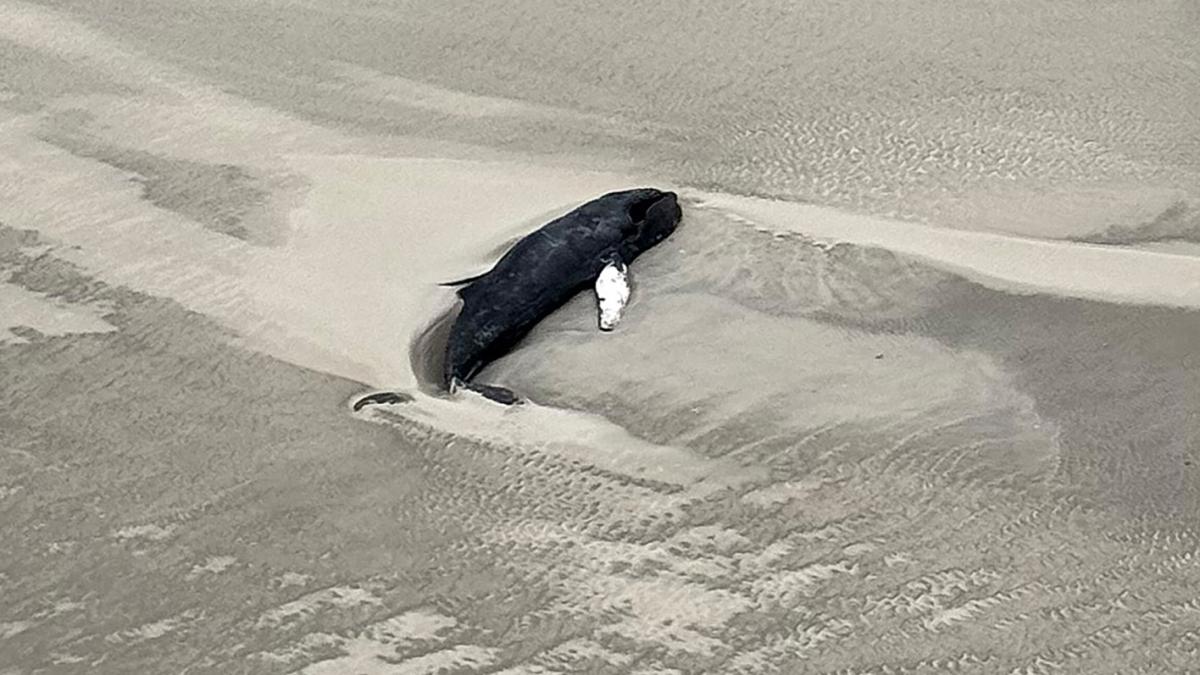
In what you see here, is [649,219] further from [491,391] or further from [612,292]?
[491,391]

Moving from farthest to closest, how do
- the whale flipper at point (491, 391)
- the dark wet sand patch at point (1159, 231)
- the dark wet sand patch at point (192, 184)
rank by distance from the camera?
the dark wet sand patch at point (192, 184)
the dark wet sand patch at point (1159, 231)
the whale flipper at point (491, 391)

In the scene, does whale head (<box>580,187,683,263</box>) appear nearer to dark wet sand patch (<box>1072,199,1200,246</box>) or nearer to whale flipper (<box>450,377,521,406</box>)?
whale flipper (<box>450,377,521,406</box>)

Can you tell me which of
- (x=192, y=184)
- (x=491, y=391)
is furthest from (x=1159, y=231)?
(x=192, y=184)

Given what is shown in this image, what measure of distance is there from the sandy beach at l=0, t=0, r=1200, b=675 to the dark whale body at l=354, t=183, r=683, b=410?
6 cm

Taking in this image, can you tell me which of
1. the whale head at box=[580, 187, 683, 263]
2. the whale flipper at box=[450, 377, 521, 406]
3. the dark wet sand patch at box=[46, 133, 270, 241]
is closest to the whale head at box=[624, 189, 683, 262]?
the whale head at box=[580, 187, 683, 263]

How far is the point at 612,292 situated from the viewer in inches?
147

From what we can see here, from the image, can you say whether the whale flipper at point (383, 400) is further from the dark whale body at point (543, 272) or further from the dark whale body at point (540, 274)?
the dark whale body at point (543, 272)

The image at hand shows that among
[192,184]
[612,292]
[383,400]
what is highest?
[192,184]

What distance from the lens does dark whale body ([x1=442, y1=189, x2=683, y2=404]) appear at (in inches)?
139

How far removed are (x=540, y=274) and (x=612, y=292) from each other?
0.19m

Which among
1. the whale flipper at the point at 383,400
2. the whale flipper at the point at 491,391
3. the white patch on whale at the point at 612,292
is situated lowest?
the whale flipper at the point at 383,400

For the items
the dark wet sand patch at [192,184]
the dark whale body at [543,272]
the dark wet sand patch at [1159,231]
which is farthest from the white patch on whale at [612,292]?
the dark wet sand patch at [1159,231]

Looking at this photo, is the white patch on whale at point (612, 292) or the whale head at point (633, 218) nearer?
the white patch on whale at point (612, 292)

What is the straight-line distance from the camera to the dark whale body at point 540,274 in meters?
3.51
